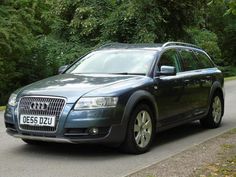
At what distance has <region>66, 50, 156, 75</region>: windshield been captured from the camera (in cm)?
860

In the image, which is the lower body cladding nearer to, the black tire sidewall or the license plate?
the license plate

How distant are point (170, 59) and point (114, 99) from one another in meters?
2.16

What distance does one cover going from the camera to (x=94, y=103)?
7324 millimetres

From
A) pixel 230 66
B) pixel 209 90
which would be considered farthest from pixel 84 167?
pixel 230 66

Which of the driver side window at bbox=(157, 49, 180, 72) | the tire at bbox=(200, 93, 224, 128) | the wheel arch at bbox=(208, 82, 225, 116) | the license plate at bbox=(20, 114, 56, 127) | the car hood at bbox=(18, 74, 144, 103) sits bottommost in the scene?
the tire at bbox=(200, 93, 224, 128)

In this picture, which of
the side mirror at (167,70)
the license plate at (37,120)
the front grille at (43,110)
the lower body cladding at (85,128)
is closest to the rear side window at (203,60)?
the side mirror at (167,70)

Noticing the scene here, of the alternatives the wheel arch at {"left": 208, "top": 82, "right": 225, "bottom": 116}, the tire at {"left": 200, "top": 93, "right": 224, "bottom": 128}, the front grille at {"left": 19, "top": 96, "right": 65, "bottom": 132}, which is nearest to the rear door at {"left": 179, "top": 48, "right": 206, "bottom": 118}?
the wheel arch at {"left": 208, "top": 82, "right": 225, "bottom": 116}

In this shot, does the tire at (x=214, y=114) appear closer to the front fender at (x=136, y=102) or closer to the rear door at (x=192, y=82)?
the rear door at (x=192, y=82)

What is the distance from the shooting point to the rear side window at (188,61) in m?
9.73

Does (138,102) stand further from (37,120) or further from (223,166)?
(223,166)

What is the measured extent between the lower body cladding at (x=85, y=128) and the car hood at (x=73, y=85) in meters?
0.24

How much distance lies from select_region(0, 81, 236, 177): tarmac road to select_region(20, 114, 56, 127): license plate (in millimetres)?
502

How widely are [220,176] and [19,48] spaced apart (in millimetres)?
18287

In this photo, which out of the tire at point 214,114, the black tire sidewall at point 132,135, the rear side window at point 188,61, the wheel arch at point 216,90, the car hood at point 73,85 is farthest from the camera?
the tire at point 214,114
